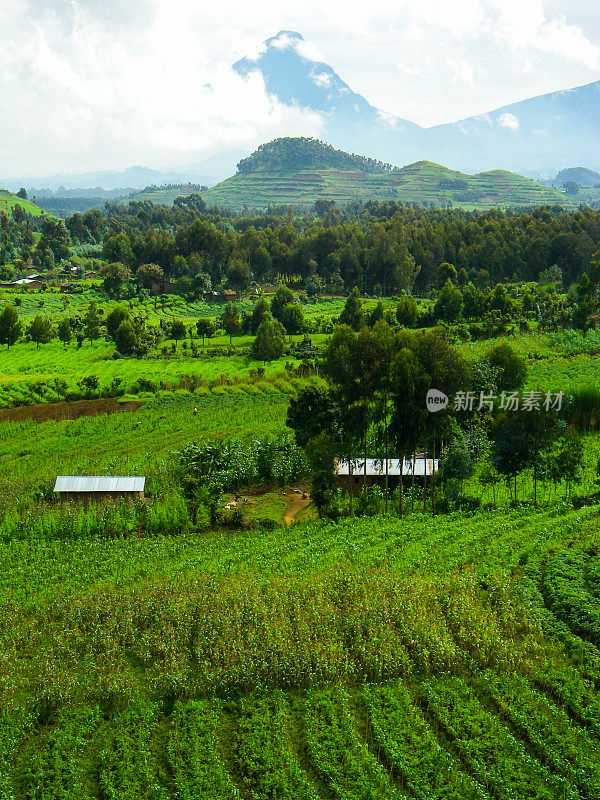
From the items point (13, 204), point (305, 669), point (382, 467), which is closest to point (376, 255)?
point (382, 467)

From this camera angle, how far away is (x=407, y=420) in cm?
2705

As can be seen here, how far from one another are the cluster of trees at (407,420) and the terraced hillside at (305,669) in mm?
4813

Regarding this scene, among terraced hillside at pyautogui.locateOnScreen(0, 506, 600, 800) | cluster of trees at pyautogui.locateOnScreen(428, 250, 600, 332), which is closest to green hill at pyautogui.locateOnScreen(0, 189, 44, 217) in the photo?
cluster of trees at pyautogui.locateOnScreen(428, 250, 600, 332)

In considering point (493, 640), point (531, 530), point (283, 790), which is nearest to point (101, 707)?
point (283, 790)

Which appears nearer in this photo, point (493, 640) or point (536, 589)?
point (493, 640)

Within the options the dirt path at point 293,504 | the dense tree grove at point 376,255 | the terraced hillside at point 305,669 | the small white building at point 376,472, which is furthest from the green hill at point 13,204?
the terraced hillside at point 305,669

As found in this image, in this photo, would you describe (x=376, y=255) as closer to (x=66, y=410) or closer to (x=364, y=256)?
(x=364, y=256)

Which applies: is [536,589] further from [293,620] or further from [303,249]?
[303,249]

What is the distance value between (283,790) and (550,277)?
80559 mm

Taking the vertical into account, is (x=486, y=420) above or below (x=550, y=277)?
below

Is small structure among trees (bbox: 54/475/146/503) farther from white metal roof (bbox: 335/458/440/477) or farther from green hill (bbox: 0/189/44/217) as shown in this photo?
green hill (bbox: 0/189/44/217)

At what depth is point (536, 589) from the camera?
20.1 meters

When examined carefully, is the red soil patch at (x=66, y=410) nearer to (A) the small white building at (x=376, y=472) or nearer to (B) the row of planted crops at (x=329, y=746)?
(A) the small white building at (x=376, y=472)

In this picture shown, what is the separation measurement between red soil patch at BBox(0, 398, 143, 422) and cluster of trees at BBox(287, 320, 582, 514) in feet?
56.4
